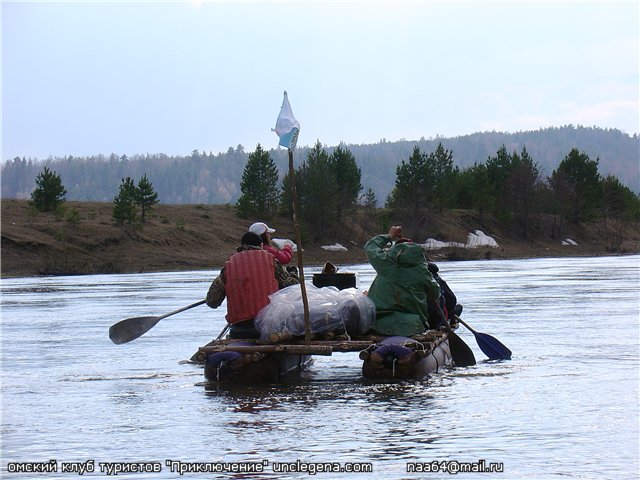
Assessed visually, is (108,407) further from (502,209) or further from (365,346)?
(502,209)

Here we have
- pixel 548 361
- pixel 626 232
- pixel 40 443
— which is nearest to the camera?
pixel 40 443

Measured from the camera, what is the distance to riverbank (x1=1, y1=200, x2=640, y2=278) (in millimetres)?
66625

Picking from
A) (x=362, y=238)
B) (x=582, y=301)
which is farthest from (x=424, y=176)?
(x=582, y=301)

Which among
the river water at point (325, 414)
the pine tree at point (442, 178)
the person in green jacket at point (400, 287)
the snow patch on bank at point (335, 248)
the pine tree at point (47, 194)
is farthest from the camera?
the pine tree at point (442, 178)

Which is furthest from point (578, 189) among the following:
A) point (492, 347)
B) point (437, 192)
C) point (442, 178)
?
point (492, 347)

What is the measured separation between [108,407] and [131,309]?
1619cm

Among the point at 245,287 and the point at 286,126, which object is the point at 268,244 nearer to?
the point at 245,287

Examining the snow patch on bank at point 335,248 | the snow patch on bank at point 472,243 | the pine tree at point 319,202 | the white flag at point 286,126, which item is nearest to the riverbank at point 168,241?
the snow patch on bank at point 472,243

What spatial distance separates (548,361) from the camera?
17.6 m

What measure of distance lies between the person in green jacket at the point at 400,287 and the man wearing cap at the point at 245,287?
1.52 meters

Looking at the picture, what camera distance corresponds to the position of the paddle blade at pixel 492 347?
17.8 m

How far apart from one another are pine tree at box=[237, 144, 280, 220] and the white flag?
260 feet

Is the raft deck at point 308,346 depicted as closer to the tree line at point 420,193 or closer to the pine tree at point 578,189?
the tree line at point 420,193

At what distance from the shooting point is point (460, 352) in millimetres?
17078
